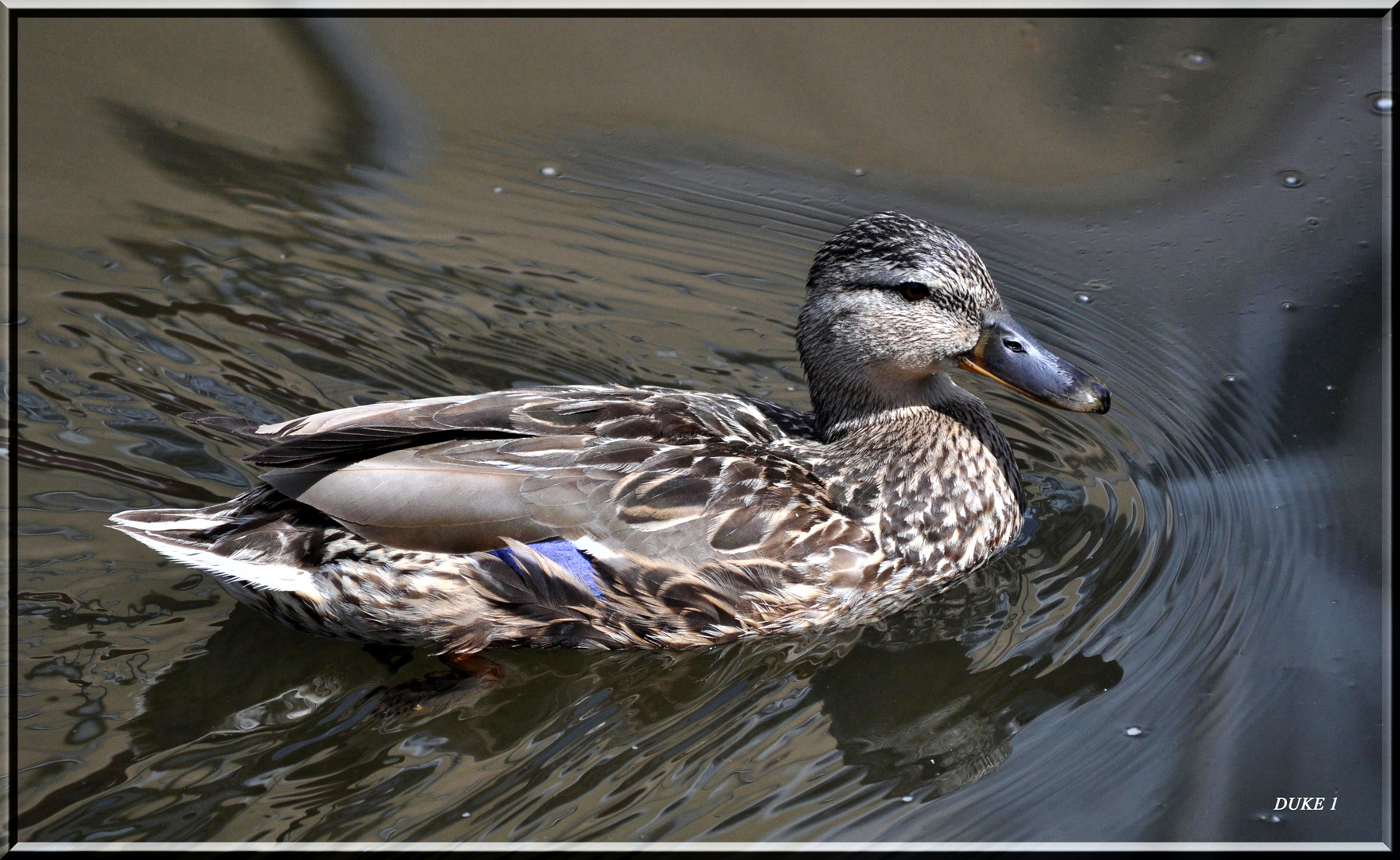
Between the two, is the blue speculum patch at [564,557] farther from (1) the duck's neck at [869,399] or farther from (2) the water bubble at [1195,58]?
(2) the water bubble at [1195,58]

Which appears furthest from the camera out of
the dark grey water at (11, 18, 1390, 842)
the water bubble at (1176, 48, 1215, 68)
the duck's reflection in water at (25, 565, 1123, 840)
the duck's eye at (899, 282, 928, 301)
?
the water bubble at (1176, 48, 1215, 68)

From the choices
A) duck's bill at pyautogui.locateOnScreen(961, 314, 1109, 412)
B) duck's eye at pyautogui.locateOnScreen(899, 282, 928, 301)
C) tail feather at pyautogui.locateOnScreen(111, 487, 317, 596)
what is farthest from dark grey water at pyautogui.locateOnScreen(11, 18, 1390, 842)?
duck's eye at pyautogui.locateOnScreen(899, 282, 928, 301)

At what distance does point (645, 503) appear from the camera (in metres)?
4.36

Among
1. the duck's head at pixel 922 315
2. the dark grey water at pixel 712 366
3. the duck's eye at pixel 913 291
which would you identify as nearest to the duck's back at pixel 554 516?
the dark grey water at pixel 712 366

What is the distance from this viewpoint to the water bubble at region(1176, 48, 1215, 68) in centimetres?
708

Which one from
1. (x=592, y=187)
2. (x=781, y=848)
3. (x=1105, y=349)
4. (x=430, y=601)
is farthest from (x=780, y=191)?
(x=781, y=848)

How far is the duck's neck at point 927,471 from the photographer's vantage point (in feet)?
15.4

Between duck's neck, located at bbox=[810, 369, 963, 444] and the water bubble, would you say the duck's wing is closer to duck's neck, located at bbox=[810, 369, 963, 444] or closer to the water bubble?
duck's neck, located at bbox=[810, 369, 963, 444]

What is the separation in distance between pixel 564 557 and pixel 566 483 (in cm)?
24

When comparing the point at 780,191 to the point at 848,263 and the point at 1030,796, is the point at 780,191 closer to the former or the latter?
the point at 848,263

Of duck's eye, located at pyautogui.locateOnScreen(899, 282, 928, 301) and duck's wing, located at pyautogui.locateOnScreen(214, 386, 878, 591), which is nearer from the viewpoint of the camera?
duck's wing, located at pyautogui.locateOnScreen(214, 386, 878, 591)

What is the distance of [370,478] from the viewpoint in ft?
14.1

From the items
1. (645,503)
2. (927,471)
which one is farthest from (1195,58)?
(645,503)

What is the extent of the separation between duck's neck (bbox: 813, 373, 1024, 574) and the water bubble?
310 centimetres
